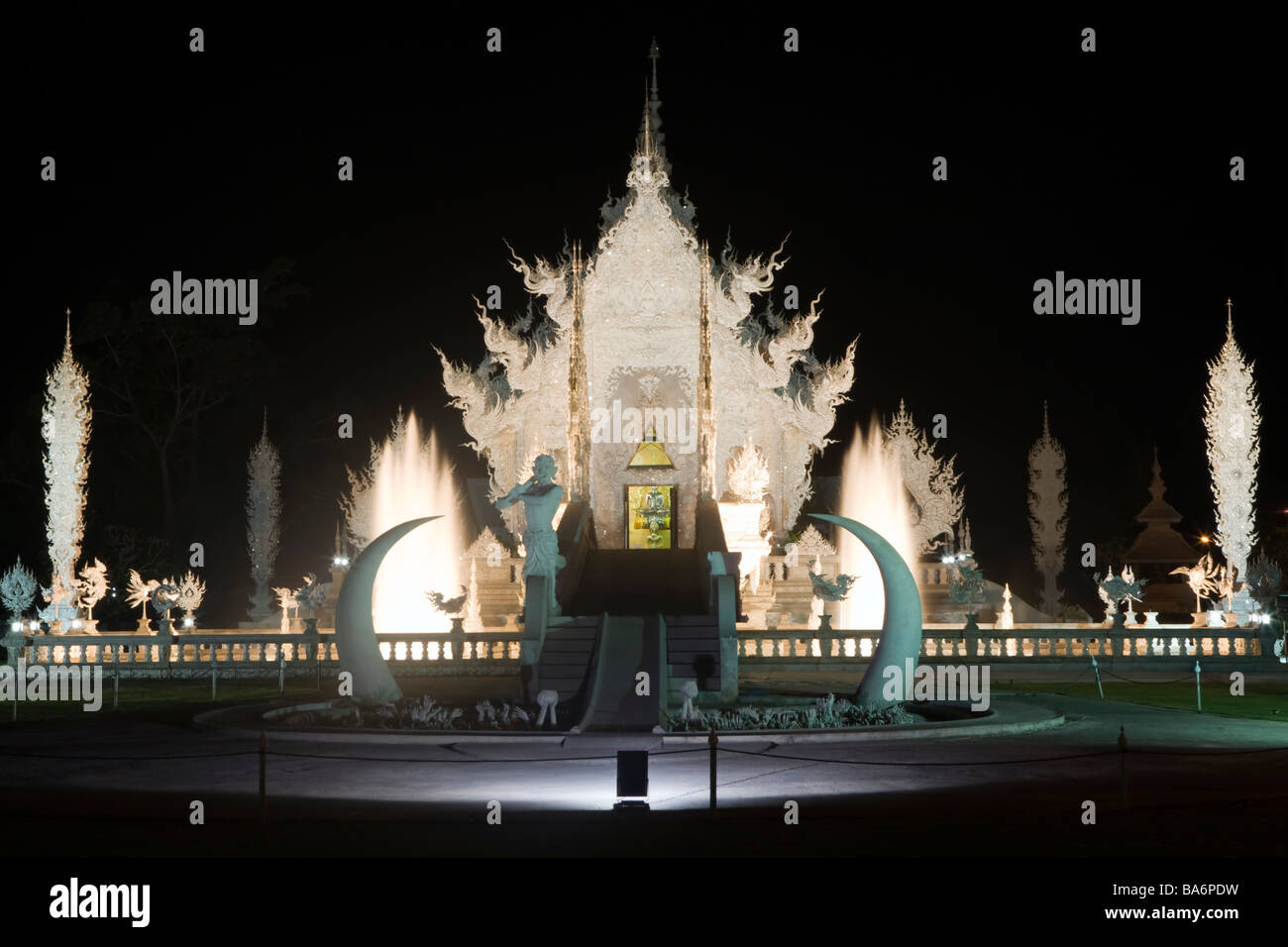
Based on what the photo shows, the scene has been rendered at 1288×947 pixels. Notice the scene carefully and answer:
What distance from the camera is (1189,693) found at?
80.1 feet

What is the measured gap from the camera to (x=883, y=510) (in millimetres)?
43250

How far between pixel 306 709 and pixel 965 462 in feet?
154

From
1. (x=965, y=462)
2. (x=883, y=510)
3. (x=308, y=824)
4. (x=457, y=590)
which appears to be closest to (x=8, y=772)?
(x=308, y=824)

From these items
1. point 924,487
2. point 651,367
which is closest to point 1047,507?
point 924,487

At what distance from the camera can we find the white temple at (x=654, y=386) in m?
40.0

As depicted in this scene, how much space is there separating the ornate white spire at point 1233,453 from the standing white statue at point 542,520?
66.8 feet

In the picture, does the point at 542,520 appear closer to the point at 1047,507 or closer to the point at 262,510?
the point at 262,510

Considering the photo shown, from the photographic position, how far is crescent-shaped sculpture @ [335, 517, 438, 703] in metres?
20.4

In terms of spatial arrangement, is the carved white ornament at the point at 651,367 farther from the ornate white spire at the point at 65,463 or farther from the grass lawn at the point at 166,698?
the grass lawn at the point at 166,698

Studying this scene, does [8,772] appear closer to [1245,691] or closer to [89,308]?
[1245,691]

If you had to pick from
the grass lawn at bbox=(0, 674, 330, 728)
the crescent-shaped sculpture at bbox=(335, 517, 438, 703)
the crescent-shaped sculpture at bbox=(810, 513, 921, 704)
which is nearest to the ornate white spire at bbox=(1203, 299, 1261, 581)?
the crescent-shaped sculpture at bbox=(810, 513, 921, 704)

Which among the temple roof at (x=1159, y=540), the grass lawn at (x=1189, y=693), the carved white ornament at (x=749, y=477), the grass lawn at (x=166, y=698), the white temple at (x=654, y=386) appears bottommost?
the grass lawn at (x=1189, y=693)

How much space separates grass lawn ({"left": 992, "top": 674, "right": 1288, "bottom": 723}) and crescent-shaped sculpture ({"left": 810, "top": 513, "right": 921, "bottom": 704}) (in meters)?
4.42

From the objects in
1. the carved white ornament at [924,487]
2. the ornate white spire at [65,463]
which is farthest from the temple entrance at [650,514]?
the ornate white spire at [65,463]
